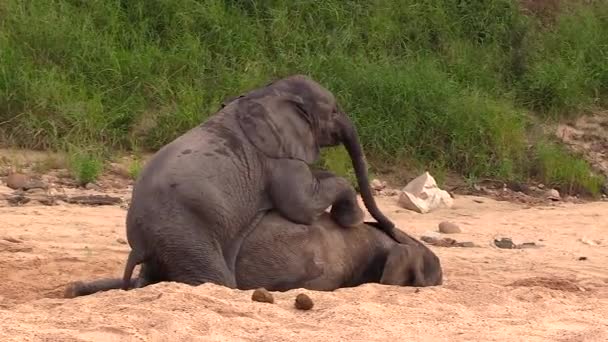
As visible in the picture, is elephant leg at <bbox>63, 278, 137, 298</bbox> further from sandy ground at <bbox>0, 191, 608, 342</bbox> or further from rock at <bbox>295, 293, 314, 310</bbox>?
rock at <bbox>295, 293, 314, 310</bbox>

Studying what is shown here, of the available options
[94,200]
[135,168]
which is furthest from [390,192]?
[94,200]

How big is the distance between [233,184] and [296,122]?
0.63 metres

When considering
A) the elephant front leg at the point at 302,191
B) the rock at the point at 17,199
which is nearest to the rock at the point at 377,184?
the rock at the point at 17,199

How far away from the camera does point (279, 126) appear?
7246 mm

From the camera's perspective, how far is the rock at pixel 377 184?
1217 centimetres

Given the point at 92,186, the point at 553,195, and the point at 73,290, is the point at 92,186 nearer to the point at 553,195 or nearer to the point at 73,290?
the point at 73,290

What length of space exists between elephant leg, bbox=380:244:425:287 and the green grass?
4334 mm

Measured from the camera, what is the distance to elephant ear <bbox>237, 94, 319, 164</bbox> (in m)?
7.16

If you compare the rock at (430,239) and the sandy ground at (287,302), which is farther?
the rock at (430,239)

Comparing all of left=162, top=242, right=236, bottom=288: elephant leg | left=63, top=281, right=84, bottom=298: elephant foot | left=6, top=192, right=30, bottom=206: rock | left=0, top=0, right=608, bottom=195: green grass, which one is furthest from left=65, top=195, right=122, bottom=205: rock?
left=162, top=242, right=236, bottom=288: elephant leg

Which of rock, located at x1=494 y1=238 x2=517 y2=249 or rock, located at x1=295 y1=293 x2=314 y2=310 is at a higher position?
rock, located at x1=295 y1=293 x2=314 y2=310

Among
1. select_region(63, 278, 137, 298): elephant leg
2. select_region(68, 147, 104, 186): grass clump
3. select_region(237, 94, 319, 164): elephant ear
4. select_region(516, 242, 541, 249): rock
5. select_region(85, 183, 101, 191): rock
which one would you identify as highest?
select_region(237, 94, 319, 164): elephant ear

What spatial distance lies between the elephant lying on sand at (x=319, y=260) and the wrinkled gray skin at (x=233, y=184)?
7 centimetres

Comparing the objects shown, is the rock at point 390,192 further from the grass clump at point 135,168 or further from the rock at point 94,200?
the rock at point 94,200
